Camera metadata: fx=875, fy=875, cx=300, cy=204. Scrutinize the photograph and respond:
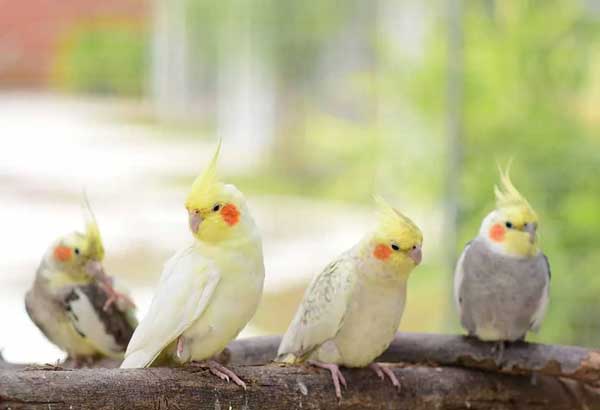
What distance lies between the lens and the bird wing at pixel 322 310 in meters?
1.21

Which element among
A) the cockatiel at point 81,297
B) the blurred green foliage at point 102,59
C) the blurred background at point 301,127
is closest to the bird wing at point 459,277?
the cockatiel at point 81,297

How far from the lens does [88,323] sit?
4.34 ft

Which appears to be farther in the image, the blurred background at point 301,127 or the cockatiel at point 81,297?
the blurred background at point 301,127

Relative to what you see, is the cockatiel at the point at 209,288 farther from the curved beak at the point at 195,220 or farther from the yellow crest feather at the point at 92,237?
the yellow crest feather at the point at 92,237

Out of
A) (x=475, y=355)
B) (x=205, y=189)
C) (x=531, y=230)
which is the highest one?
(x=205, y=189)

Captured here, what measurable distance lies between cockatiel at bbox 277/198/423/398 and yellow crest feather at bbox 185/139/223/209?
232mm

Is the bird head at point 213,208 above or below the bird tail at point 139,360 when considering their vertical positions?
above

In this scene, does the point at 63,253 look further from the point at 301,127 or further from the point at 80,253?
the point at 301,127

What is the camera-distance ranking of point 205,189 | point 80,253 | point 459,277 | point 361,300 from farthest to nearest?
point 459,277
point 80,253
point 361,300
point 205,189

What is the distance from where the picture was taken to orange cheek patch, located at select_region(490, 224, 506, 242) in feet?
4.44

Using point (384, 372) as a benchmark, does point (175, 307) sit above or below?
above

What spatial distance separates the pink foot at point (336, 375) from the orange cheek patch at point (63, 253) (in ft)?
1.30

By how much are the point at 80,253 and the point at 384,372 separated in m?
0.49

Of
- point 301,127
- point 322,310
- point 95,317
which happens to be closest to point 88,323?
point 95,317
